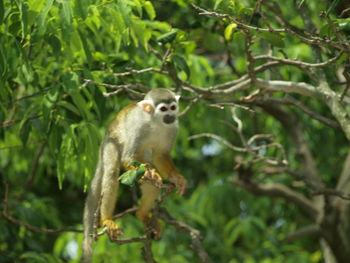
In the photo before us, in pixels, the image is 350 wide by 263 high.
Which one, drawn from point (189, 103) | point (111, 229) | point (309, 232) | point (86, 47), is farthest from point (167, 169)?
point (309, 232)

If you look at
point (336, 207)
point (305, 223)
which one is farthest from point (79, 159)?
point (305, 223)

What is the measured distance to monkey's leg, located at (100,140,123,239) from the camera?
4.71 m

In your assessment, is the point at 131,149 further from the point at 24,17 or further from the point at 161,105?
the point at 24,17

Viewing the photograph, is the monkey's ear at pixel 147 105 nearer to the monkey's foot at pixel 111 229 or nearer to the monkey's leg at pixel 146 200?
the monkey's leg at pixel 146 200

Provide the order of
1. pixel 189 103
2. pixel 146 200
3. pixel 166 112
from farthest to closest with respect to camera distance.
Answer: pixel 189 103
pixel 146 200
pixel 166 112

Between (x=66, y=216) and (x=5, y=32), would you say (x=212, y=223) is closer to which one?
(x=66, y=216)

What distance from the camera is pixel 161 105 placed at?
4590 millimetres

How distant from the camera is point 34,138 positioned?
5578 mm

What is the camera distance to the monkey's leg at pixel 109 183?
15.5ft

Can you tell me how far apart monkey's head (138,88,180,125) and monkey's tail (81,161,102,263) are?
61cm

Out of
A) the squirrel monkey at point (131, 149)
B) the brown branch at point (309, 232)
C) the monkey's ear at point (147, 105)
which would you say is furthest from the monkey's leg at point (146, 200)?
the brown branch at point (309, 232)

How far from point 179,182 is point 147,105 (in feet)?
2.04

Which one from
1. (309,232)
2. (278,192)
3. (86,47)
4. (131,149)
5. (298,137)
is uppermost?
(86,47)

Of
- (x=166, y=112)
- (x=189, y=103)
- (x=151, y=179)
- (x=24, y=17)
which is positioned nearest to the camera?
(x=24, y=17)
